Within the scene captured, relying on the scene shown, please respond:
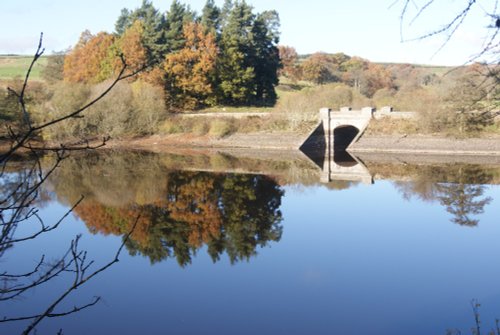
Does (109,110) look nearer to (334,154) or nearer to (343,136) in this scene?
(334,154)

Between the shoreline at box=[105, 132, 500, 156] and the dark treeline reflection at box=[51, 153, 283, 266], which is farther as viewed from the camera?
the shoreline at box=[105, 132, 500, 156]

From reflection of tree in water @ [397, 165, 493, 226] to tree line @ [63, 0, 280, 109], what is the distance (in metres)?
23.7

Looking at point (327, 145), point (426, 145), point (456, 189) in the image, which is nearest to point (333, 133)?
point (327, 145)

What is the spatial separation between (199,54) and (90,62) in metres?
11.5

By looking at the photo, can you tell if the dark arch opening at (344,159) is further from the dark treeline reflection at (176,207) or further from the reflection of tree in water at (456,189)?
the dark treeline reflection at (176,207)

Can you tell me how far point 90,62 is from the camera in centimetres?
4947

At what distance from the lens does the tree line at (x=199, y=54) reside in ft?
147

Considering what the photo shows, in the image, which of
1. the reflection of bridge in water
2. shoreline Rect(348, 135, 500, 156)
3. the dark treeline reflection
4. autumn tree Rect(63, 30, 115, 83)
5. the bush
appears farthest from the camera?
autumn tree Rect(63, 30, 115, 83)

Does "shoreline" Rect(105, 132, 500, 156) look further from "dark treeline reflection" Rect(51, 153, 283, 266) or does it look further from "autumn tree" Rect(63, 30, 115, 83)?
"dark treeline reflection" Rect(51, 153, 283, 266)

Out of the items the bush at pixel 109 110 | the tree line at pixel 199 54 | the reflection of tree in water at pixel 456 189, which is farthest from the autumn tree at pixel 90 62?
the reflection of tree in water at pixel 456 189

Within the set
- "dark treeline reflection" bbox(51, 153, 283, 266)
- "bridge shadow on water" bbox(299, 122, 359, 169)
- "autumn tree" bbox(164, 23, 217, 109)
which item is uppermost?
"autumn tree" bbox(164, 23, 217, 109)

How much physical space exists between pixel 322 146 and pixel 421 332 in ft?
101

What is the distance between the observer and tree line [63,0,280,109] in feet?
147

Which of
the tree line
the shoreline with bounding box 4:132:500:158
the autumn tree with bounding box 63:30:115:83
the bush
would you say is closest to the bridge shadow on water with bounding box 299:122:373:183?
→ the shoreline with bounding box 4:132:500:158
